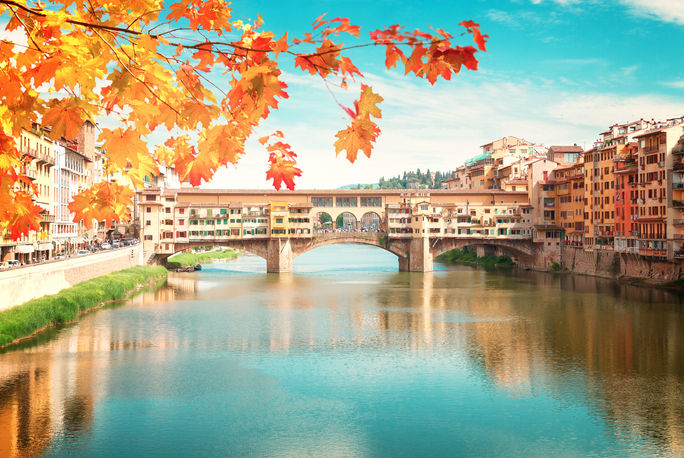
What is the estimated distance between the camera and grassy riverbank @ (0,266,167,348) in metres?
24.3

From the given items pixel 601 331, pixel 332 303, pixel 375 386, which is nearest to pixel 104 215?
pixel 375 386

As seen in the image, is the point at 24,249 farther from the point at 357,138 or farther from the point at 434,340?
the point at 357,138

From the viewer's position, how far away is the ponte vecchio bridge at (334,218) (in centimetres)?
5547

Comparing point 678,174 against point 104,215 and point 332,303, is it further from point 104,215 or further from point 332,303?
point 104,215

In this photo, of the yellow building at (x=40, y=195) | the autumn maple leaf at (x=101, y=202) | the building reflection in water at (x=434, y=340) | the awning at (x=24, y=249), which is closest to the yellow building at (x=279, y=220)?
the building reflection in water at (x=434, y=340)

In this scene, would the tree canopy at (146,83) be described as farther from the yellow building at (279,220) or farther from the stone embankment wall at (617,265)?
the yellow building at (279,220)

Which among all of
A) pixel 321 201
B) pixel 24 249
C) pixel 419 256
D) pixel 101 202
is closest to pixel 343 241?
pixel 321 201

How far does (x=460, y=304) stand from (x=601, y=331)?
9877 mm

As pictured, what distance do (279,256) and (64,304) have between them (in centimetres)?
2808

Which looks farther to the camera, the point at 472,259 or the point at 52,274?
the point at 472,259

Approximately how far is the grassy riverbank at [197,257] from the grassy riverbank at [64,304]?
48.5 ft

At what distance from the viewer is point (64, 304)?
29.5 m

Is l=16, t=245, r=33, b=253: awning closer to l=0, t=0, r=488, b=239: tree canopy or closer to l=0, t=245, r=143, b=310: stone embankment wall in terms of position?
l=0, t=245, r=143, b=310: stone embankment wall

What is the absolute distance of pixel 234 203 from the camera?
5728 centimetres
